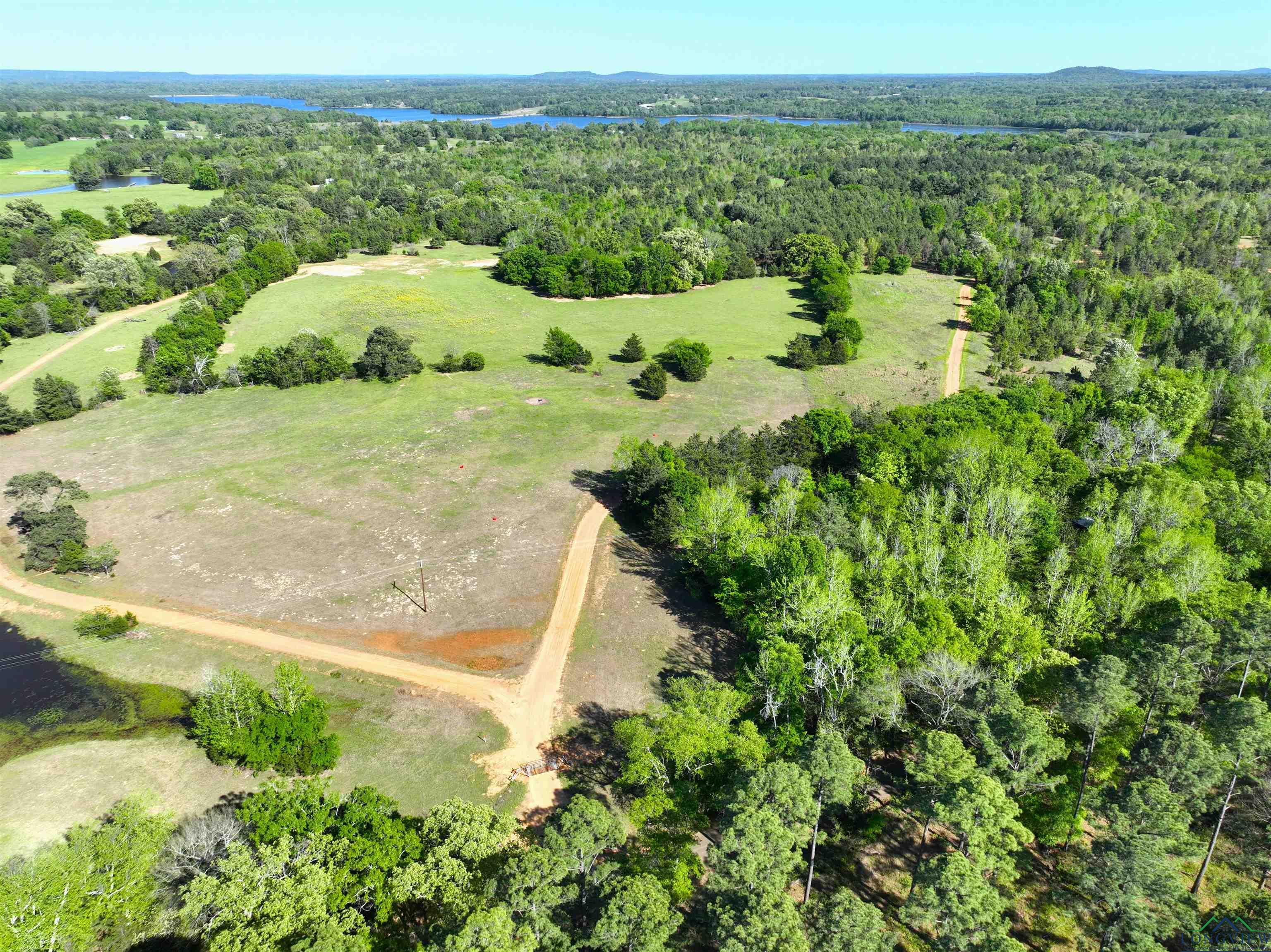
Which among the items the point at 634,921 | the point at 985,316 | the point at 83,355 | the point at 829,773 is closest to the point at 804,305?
the point at 985,316

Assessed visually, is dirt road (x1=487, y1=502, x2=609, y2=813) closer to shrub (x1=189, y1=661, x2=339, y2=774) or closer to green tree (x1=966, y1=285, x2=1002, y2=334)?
shrub (x1=189, y1=661, x2=339, y2=774)

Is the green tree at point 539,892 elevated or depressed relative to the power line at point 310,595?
elevated

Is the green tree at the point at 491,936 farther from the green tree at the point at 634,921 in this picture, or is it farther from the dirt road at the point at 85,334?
the dirt road at the point at 85,334

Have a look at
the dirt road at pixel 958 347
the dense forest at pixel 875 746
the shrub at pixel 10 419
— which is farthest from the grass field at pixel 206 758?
the dirt road at pixel 958 347

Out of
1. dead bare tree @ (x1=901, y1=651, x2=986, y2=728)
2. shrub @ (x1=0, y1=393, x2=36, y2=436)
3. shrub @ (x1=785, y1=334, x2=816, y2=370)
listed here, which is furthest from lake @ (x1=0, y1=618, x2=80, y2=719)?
shrub @ (x1=785, y1=334, x2=816, y2=370)

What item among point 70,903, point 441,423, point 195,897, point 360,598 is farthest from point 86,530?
point 195,897

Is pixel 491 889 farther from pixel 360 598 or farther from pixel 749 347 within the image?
pixel 749 347
